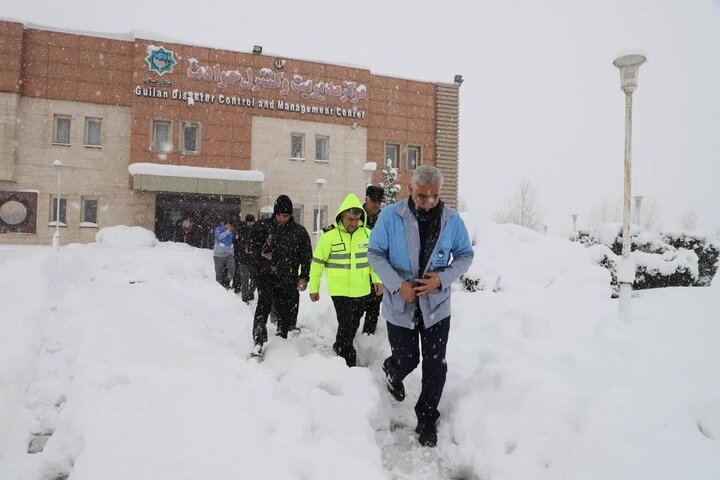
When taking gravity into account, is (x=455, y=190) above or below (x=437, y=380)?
above

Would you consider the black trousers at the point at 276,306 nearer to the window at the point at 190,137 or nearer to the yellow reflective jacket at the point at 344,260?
the yellow reflective jacket at the point at 344,260

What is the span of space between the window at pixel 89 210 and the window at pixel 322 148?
1054 cm

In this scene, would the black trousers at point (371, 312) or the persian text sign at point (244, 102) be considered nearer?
the black trousers at point (371, 312)

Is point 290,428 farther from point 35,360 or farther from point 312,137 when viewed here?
point 312,137

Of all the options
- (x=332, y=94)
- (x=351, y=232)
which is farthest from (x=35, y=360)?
(x=332, y=94)

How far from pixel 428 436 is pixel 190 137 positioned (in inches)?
861

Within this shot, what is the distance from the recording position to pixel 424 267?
3770 millimetres

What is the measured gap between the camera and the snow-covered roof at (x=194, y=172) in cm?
2081

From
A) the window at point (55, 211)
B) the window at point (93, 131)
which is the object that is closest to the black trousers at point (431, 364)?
the window at point (55, 211)

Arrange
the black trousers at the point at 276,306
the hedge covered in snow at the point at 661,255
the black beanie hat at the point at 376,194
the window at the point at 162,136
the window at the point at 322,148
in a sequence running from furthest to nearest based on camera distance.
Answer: the window at the point at 322,148 < the window at the point at 162,136 < the hedge covered in snow at the point at 661,255 < the black beanie hat at the point at 376,194 < the black trousers at the point at 276,306

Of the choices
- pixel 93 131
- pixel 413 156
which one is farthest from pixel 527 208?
pixel 93 131

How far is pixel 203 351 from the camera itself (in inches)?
217

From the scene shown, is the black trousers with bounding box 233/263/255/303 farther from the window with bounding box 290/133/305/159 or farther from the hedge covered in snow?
the window with bounding box 290/133/305/159

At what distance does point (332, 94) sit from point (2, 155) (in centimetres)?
1473
